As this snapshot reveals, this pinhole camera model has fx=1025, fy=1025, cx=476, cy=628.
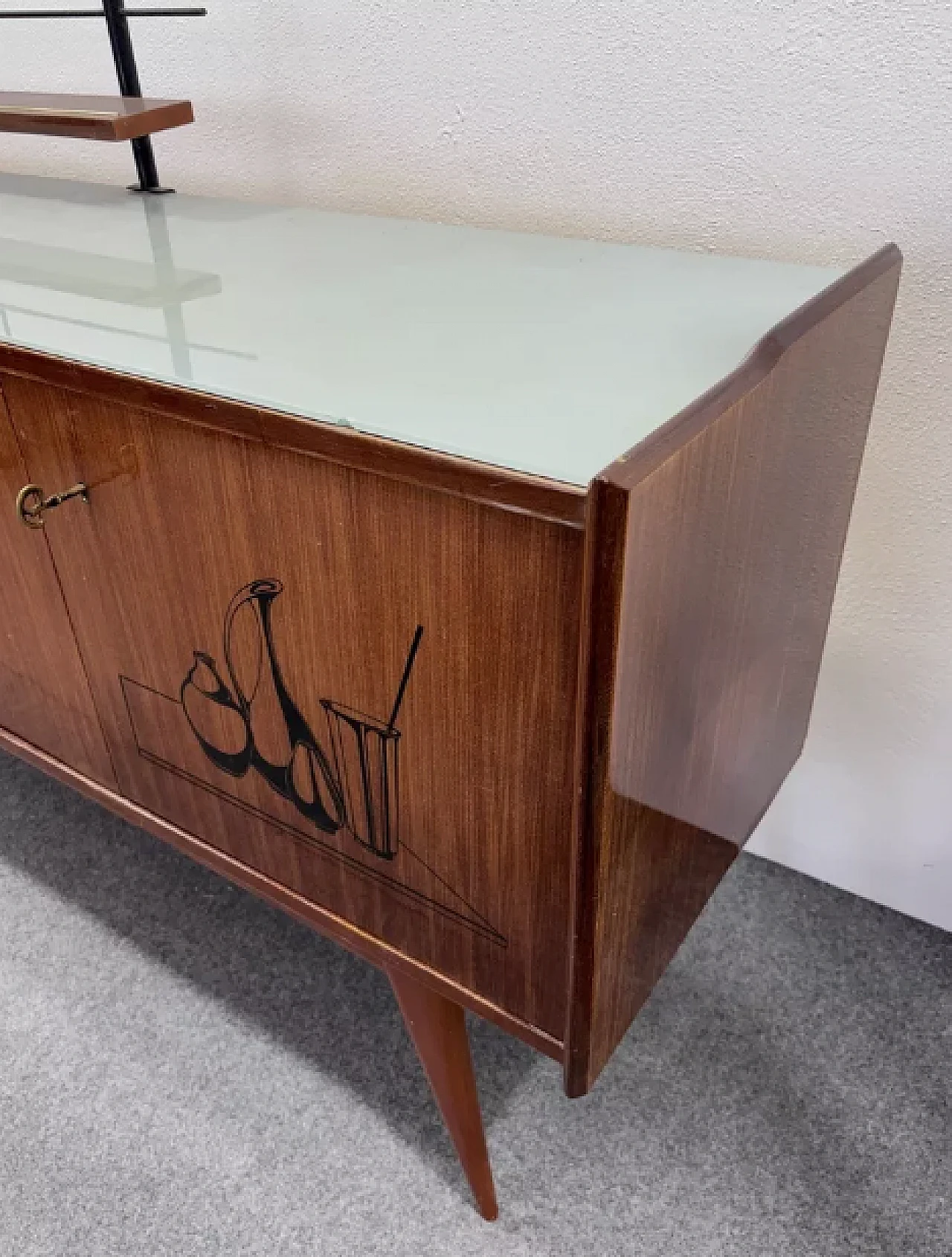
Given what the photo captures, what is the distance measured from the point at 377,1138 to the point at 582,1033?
1.27ft

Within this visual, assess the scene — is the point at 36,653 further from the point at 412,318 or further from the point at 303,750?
the point at 412,318

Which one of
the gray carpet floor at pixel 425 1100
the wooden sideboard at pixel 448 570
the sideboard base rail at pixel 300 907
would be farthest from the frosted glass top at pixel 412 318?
the gray carpet floor at pixel 425 1100

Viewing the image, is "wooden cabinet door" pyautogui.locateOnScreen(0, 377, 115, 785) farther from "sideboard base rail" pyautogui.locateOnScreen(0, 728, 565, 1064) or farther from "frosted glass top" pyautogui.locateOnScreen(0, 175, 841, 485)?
"frosted glass top" pyautogui.locateOnScreen(0, 175, 841, 485)

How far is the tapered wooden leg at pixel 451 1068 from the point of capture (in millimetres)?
771

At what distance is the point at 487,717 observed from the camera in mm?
571

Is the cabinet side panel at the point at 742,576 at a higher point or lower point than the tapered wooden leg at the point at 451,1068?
higher

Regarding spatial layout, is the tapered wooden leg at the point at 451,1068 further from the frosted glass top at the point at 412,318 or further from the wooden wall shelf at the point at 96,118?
the wooden wall shelf at the point at 96,118

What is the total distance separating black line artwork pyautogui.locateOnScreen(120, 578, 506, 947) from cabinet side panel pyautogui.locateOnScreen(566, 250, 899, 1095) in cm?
11

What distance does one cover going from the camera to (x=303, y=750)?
0.68m

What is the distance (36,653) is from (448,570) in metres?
0.48

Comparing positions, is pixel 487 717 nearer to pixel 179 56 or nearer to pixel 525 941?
pixel 525 941

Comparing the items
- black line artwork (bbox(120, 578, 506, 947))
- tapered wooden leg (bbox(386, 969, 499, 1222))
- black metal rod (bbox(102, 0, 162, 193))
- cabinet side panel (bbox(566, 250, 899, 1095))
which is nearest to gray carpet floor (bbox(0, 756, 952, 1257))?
tapered wooden leg (bbox(386, 969, 499, 1222))

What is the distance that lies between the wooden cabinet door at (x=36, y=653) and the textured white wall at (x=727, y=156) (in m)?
0.51

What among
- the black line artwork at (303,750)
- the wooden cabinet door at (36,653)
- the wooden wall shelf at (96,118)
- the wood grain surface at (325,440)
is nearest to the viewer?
the wood grain surface at (325,440)
